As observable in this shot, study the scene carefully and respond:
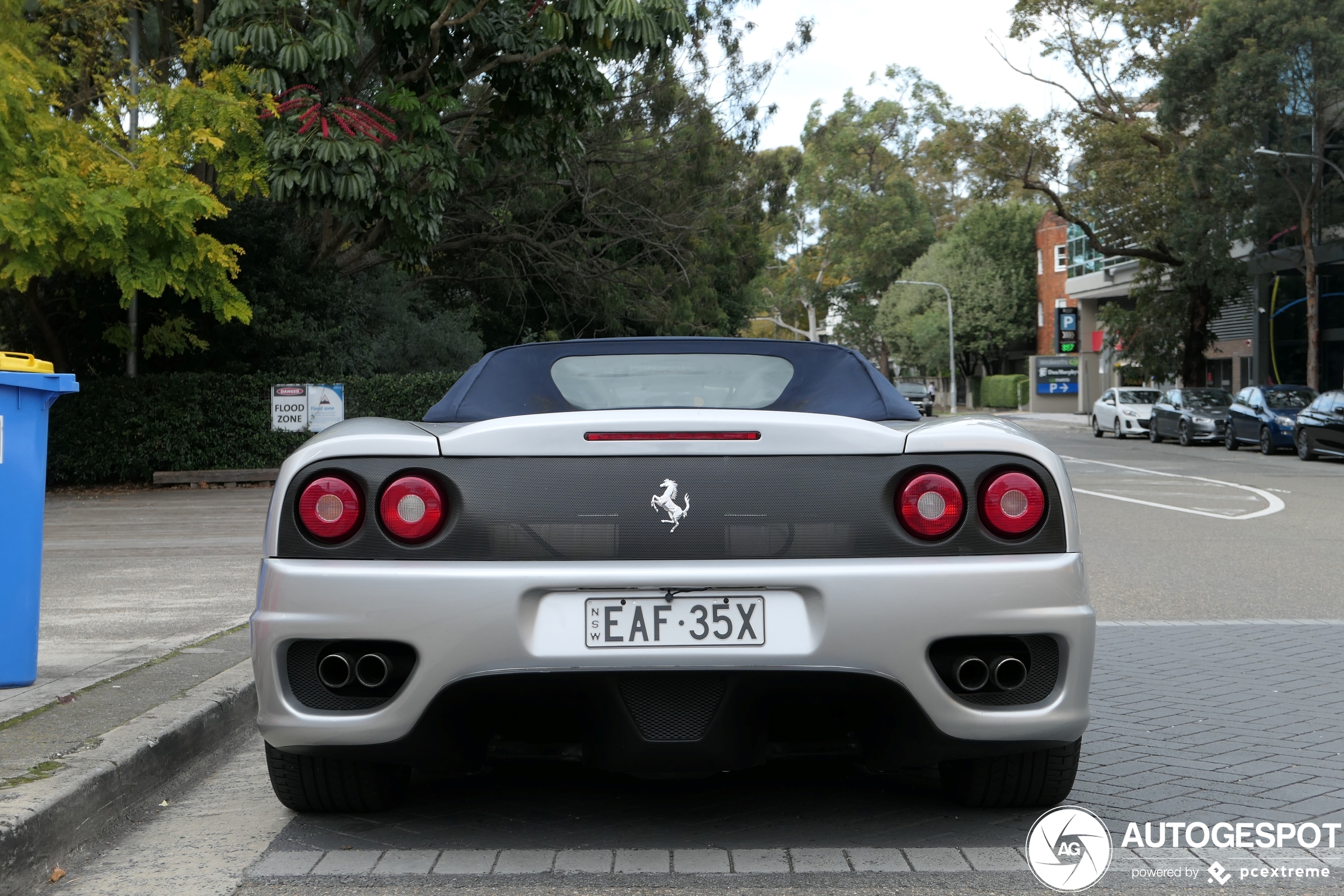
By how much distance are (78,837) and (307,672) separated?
87cm

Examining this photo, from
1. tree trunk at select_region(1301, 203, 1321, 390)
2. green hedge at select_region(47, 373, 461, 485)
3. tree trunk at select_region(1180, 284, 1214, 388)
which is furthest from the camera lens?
tree trunk at select_region(1180, 284, 1214, 388)

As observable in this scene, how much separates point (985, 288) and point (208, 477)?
5598cm

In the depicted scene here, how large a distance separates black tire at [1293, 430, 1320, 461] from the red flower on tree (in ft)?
59.2

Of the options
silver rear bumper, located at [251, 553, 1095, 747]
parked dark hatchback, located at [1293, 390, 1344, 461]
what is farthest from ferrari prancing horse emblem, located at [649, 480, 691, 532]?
parked dark hatchback, located at [1293, 390, 1344, 461]

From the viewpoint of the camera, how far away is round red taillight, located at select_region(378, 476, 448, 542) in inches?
137

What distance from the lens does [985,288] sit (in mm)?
70688

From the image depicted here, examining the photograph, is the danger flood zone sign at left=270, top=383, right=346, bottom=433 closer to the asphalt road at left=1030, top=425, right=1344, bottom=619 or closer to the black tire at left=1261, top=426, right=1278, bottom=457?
the asphalt road at left=1030, top=425, right=1344, bottom=619

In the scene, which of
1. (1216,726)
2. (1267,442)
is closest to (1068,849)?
(1216,726)

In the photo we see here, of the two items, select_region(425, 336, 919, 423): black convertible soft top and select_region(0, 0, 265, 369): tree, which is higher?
select_region(0, 0, 265, 369): tree

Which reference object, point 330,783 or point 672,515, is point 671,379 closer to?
point 672,515

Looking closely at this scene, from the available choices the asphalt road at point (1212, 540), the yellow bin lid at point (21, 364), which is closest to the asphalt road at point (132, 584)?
the yellow bin lid at point (21, 364)

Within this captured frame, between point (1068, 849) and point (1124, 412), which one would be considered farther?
point (1124, 412)

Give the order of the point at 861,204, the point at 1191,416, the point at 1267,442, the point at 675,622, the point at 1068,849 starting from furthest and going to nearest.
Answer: the point at 861,204 → the point at 1191,416 → the point at 1267,442 → the point at 1068,849 → the point at 675,622

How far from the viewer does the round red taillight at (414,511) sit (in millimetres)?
3477
